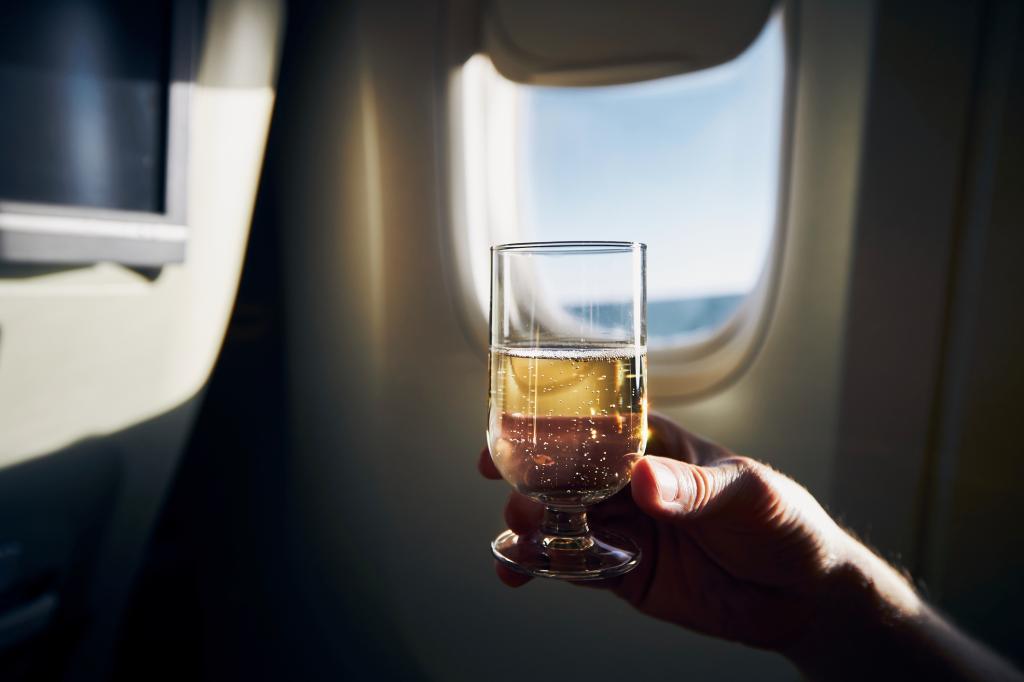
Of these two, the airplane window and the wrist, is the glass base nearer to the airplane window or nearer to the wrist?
the wrist

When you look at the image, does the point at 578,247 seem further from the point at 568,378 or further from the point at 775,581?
the point at 775,581

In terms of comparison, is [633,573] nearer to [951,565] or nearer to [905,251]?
[951,565]

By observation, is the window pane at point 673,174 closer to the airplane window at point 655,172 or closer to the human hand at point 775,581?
the airplane window at point 655,172

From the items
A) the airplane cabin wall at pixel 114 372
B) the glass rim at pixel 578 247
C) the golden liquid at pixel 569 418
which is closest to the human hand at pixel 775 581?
the golden liquid at pixel 569 418

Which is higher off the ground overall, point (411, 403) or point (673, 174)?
point (673, 174)

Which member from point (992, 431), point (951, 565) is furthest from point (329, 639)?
point (992, 431)

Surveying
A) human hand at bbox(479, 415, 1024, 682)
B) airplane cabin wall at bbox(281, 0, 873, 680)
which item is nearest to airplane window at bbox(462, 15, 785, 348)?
airplane cabin wall at bbox(281, 0, 873, 680)

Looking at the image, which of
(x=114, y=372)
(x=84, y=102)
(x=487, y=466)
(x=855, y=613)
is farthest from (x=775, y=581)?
(x=84, y=102)

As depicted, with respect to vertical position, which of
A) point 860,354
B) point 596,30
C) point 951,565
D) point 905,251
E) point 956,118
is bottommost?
point 951,565
